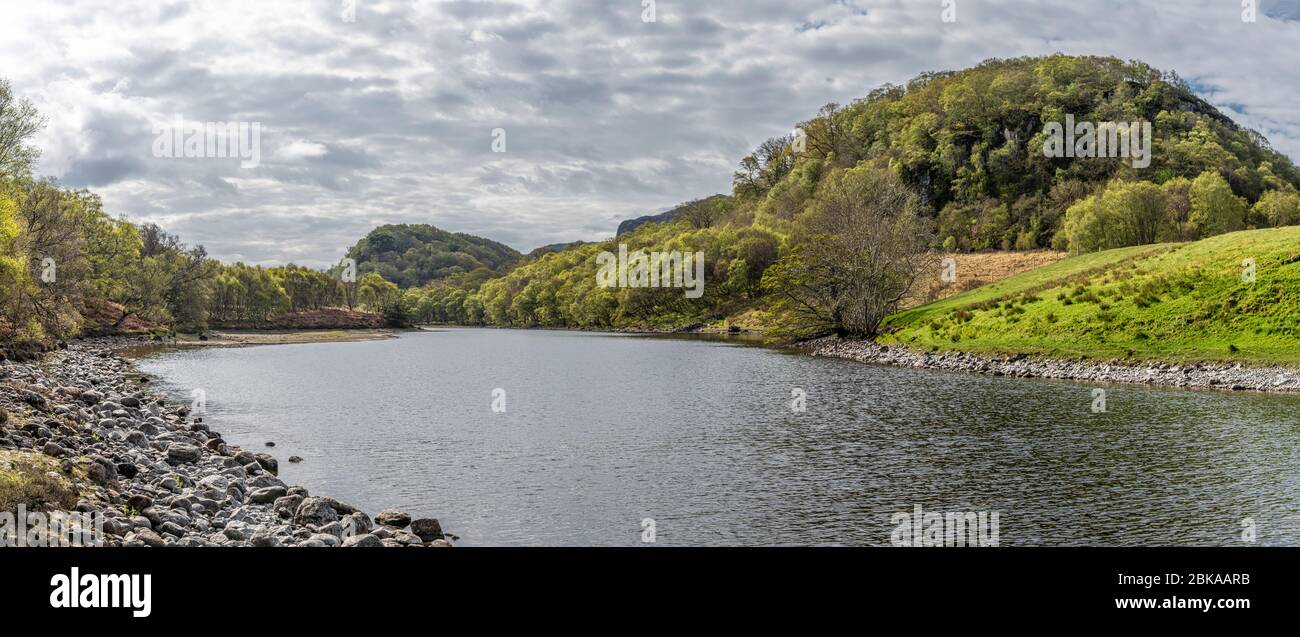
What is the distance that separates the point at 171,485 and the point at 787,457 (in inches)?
728

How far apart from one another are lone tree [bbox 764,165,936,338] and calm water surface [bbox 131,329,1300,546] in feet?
87.9

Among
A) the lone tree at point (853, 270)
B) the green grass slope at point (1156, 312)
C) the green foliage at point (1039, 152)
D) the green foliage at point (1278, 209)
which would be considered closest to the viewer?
the green grass slope at point (1156, 312)

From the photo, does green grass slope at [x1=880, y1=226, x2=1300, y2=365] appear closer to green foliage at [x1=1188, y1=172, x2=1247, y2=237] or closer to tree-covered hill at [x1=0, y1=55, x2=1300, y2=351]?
tree-covered hill at [x1=0, y1=55, x2=1300, y2=351]

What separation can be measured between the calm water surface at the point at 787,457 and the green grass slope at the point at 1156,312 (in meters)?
7.46

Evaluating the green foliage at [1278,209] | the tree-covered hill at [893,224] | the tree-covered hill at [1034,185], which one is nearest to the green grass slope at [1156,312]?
the tree-covered hill at [893,224]

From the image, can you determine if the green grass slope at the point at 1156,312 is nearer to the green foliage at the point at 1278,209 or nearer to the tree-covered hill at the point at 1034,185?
the tree-covered hill at the point at 1034,185

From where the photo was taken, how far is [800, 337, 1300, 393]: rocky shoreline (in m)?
39.7

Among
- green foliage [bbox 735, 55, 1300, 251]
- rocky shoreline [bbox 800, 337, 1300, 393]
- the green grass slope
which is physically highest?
green foliage [bbox 735, 55, 1300, 251]

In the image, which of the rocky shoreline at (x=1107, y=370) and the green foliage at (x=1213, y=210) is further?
the green foliage at (x=1213, y=210)

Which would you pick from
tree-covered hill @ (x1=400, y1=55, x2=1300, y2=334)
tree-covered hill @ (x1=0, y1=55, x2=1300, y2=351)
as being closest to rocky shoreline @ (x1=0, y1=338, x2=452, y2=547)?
tree-covered hill @ (x1=0, y1=55, x2=1300, y2=351)

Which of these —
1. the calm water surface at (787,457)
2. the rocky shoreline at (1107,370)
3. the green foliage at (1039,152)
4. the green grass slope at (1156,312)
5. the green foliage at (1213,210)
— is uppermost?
the green foliage at (1039,152)

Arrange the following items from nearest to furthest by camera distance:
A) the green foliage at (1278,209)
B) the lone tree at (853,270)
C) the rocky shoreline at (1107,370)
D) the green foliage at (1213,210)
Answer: the rocky shoreline at (1107,370) → the lone tree at (853,270) → the green foliage at (1213,210) → the green foliage at (1278,209)

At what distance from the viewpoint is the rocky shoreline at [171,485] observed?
16.0 meters
